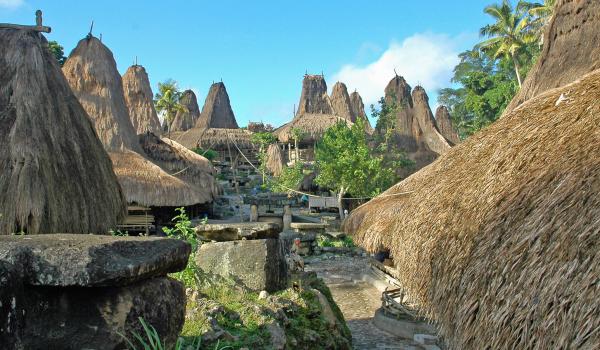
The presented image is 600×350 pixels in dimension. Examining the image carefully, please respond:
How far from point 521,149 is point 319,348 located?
10.2 feet

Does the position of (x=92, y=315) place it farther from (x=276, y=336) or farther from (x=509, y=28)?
(x=509, y=28)

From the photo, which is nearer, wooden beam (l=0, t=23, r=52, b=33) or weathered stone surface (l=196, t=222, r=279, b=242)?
weathered stone surface (l=196, t=222, r=279, b=242)

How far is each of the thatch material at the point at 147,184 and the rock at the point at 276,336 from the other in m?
12.6

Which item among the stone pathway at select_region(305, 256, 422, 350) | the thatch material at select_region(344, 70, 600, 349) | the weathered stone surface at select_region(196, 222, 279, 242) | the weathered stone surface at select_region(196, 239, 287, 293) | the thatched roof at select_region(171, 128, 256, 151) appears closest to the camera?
the thatch material at select_region(344, 70, 600, 349)

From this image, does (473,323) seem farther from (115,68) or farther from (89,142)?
(115,68)

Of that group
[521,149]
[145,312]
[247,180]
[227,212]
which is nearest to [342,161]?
[227,212]

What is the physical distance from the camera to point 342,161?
21953 millimetres

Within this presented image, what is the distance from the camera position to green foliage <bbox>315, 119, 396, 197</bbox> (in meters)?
22.0

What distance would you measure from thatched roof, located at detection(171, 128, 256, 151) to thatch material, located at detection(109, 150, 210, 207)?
17.9 metres

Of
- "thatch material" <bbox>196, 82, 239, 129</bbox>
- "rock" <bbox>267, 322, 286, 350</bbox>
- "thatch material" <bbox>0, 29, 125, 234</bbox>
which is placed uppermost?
"thatch material" <bbox>196, 82, 239, 129</bbox>

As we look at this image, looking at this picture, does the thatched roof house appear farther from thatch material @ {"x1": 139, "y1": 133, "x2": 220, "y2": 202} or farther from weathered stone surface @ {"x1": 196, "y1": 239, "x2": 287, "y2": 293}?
weathered stone surface @ {"x1": 196, "y1": 239, "x2": 287, "y2": 293}

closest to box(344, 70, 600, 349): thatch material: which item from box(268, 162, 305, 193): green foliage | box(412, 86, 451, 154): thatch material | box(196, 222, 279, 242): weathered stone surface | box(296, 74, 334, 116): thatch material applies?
box(196, 222, 279, 242): weathered stone surface

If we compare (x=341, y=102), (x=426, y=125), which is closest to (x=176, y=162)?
(x=426, y=125)

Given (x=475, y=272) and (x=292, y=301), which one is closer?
(x=475, y=272)
